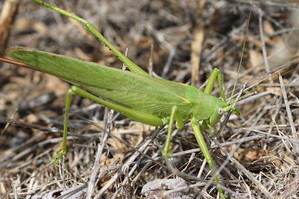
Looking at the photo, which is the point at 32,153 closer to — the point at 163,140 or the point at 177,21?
the point at 163,140

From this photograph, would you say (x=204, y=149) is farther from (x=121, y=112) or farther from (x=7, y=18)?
→ (x=7, y=18)

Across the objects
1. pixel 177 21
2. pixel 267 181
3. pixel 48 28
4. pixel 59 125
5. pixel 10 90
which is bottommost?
pixel 267 181

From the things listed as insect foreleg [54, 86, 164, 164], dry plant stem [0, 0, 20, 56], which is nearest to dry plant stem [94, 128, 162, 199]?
insect foreleg [54, 86, 164, 164]

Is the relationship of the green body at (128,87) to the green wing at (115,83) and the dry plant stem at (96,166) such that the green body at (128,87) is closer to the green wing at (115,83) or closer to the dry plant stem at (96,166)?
the green wing at (115,83)

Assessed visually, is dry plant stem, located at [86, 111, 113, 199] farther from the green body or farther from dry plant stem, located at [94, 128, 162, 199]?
the green body

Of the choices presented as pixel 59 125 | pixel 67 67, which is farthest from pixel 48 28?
pixel 67 67

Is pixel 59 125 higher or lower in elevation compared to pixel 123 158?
higher

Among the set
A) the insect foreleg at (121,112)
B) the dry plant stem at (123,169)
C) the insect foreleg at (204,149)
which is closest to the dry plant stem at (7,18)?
the insect foreleg at (121,112)
